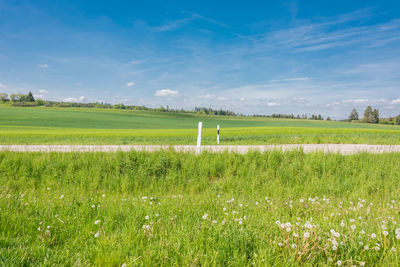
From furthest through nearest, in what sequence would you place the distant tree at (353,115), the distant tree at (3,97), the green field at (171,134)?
1. the distant tree at (353,115)
2. the distant tree at (3,97)
3. the green field at (171,134)

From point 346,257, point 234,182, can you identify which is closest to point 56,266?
point 346,257

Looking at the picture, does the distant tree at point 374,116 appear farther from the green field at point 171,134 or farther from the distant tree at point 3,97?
the distant tree at point 3,97

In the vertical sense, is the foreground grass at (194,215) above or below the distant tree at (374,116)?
below

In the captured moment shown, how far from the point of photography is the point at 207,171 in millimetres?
7742

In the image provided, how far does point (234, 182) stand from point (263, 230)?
388 cm

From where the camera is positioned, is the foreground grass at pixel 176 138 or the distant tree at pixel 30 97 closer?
the foreground grass at pixel 176 138

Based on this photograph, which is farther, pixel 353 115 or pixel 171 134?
pixel 353 115

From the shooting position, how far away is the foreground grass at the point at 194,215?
8.16 ft

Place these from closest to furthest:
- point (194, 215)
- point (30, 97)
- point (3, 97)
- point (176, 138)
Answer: point (194, 215) → point (176, 138) → point (3, 97) → point (30, 97)

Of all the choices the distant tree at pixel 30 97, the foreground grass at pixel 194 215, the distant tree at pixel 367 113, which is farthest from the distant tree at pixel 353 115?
the distant tree at pixel 30 97

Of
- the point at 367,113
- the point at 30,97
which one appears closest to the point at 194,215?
the point at 367,113

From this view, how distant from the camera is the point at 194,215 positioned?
148 inches

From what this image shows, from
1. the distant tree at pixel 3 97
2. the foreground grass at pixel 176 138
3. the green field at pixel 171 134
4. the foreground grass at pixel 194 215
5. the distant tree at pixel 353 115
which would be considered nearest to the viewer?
the foreground grass at pixel 194 215

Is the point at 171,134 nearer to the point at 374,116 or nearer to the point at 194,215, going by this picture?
the point at 194,215
